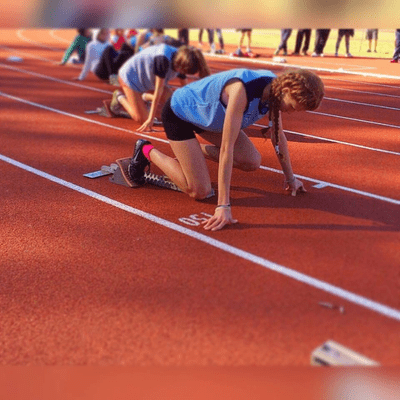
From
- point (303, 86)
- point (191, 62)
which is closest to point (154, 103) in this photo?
point (191, 62)

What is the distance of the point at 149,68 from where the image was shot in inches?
268

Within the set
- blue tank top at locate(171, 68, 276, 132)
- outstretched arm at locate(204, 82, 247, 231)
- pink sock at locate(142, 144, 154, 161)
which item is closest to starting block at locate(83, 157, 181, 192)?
pink sock at locate(142, 144, 154, 161)

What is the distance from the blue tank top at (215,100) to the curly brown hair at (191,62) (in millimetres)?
1212

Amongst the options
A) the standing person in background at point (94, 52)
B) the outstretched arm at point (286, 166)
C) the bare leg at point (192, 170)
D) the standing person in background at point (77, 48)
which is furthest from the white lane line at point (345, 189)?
the standing person in background at point (77, 48)

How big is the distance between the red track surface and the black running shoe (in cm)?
17

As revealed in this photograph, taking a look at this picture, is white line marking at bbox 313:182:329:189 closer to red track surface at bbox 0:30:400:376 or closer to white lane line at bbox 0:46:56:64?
red track surface at bbox 0:30:400:376

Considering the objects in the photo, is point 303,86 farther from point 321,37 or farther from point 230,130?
point 321,37

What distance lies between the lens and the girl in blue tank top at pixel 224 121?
3.49 m

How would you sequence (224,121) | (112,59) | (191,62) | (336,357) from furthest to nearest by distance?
(112,59), (191,62), (224,121), (336,357)

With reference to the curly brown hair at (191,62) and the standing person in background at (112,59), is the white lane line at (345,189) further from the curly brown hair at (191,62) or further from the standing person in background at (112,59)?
the standing person in background at (112,59)

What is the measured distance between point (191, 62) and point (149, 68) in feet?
4.83

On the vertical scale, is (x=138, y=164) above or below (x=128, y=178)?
above

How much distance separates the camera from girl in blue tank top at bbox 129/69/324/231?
137 inches

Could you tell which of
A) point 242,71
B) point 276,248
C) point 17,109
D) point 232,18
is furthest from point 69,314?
point 17,109
